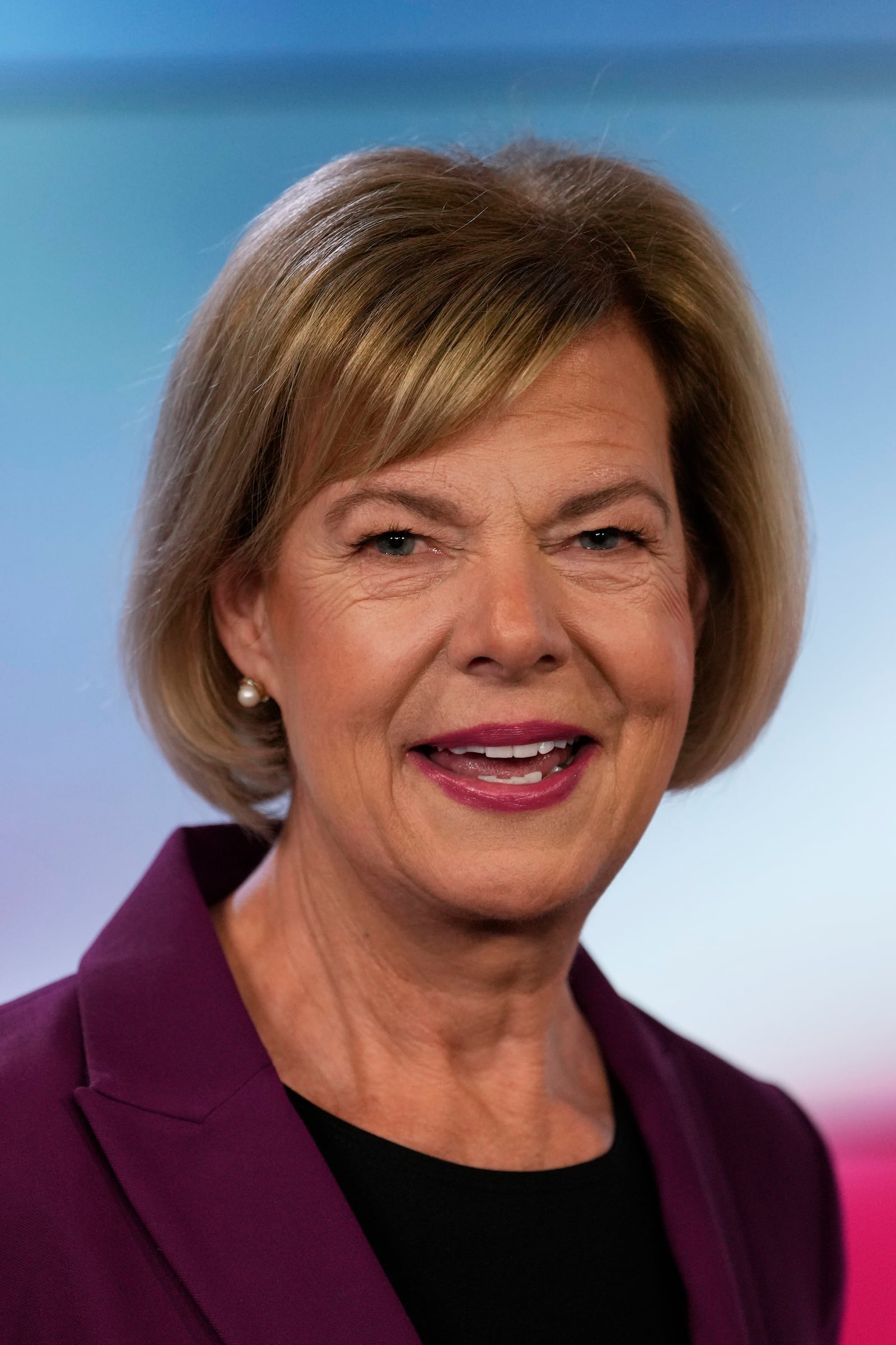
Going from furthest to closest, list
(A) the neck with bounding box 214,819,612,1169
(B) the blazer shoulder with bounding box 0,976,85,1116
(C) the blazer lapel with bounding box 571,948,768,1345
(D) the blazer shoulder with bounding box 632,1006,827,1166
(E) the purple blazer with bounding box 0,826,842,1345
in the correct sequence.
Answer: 1. (D) the blazer shoulder with bounding box 632,1006,827,1166
2. (C) the blazer lapel with bounding box 571,948,768,1345
3. (A) the neck with bounding box 214,819,612,1169
4. (B) the blazer shoulder with bounding box 0,976,85,1116
5. (E) the purple blazer with bounding box 0,826,842,1345

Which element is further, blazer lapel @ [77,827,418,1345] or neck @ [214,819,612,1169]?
neck @ [214,819,612,1169]

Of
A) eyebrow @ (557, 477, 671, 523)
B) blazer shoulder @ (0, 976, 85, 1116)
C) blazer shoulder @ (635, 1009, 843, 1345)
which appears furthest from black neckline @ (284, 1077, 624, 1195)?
eyebrow @ (557, 477, 671, 523)

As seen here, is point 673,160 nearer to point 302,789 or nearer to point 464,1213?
point 302,789

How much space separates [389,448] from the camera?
1906 mm

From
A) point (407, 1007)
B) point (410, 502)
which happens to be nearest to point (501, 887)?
point (407, 1007)

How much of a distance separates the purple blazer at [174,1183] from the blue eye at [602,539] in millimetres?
Answer: 720

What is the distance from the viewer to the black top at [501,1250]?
1.98 metres

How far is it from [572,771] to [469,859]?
177 mm

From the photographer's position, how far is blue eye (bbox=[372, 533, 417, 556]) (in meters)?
1.97

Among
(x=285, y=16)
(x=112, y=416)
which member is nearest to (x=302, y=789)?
(x=112, y=416)

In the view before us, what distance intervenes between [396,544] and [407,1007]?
0.63 meters

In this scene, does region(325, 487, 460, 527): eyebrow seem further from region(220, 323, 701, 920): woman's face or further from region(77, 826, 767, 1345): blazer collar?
region(77, 826, 767, 1345): blazer collar

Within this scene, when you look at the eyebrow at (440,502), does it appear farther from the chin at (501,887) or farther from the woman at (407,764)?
the chin at (501,887)

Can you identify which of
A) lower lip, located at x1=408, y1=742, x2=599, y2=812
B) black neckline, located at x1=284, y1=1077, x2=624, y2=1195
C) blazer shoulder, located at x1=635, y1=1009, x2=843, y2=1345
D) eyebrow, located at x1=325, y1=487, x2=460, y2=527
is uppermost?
eyebrow, located at x1=325, y1=487, x2=460, y2=527
